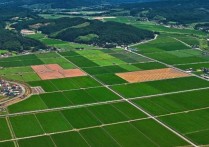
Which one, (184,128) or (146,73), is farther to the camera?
(146,73)

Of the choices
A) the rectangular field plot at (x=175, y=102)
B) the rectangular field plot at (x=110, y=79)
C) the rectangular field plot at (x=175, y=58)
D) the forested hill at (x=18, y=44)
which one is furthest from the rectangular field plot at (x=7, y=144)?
the forested hill at (x=18, y=44)

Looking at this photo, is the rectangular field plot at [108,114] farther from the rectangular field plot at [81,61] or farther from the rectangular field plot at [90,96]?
the rectangular field plot at [81,61]

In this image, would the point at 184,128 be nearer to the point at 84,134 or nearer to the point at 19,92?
the point at 84,134

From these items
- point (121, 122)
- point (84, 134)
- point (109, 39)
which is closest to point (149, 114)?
point (121, 122)

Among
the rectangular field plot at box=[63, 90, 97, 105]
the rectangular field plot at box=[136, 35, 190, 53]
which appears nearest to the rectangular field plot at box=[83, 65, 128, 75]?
the rectangular field plot at box=[63, 90, 97, 105]

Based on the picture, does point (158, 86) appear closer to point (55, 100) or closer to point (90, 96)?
point (90, 96)

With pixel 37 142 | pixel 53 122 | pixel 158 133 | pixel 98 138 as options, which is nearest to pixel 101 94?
pixel 53 122
